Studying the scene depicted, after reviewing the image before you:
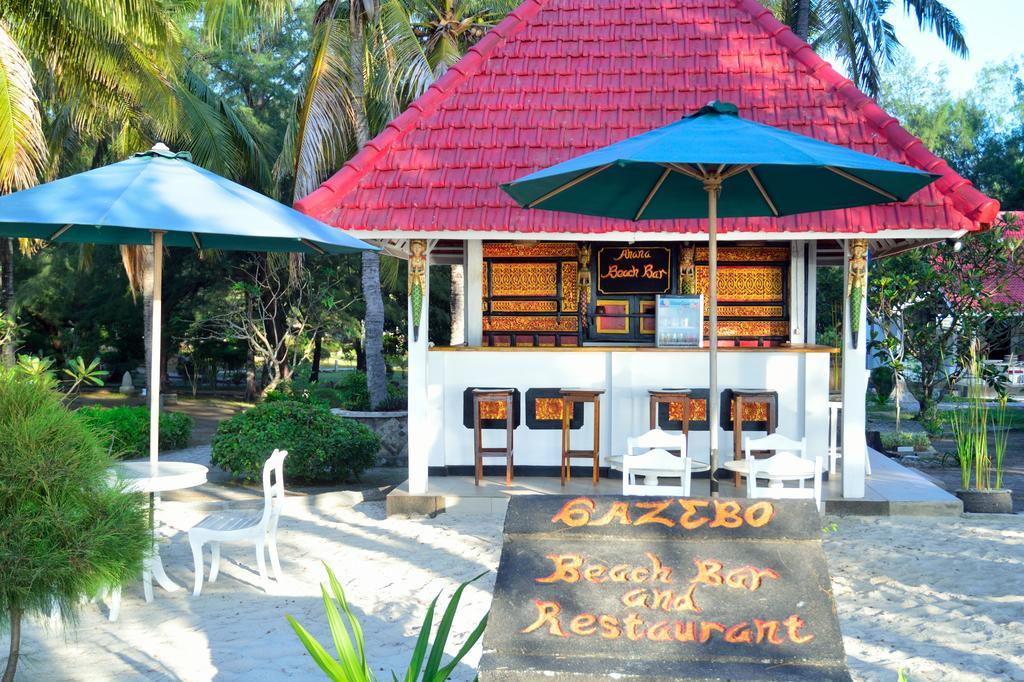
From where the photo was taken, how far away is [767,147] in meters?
5.10

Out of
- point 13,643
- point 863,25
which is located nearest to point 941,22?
point 863,25

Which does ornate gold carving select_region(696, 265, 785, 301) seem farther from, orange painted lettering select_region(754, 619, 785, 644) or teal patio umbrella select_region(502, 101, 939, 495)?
orange painted lettering select_region(754, 619, 785, 644)

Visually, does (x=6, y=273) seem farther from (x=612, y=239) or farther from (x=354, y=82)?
(x=612, y=239)

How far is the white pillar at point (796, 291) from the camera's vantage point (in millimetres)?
10352

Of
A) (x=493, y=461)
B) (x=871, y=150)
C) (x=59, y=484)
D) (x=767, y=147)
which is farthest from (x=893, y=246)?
(x=59, y=484)

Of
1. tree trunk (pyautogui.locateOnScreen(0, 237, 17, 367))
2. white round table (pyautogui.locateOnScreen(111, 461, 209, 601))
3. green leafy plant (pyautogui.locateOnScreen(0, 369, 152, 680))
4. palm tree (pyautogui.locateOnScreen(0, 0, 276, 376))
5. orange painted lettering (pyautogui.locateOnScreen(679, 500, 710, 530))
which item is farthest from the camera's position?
tree trunk (pyautogui.locateOnScreen(0, 237, 17, 367))

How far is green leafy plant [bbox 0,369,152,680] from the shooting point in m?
4.28

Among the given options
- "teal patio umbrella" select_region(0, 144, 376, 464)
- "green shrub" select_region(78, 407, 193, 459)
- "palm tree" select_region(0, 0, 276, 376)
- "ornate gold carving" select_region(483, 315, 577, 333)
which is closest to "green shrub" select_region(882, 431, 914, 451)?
"ornate gold carving" select_region(483, 315, 577, 333)

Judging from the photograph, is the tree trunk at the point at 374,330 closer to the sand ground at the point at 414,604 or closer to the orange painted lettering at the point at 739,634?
the sand ground at the point at 414,604

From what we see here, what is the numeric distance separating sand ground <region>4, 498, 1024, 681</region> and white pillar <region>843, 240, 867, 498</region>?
435 mm

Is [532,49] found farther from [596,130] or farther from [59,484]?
[59,484]

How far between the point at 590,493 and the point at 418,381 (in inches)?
78.3

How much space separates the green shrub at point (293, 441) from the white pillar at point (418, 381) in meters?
2.26

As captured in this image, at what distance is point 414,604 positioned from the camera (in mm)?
6074
